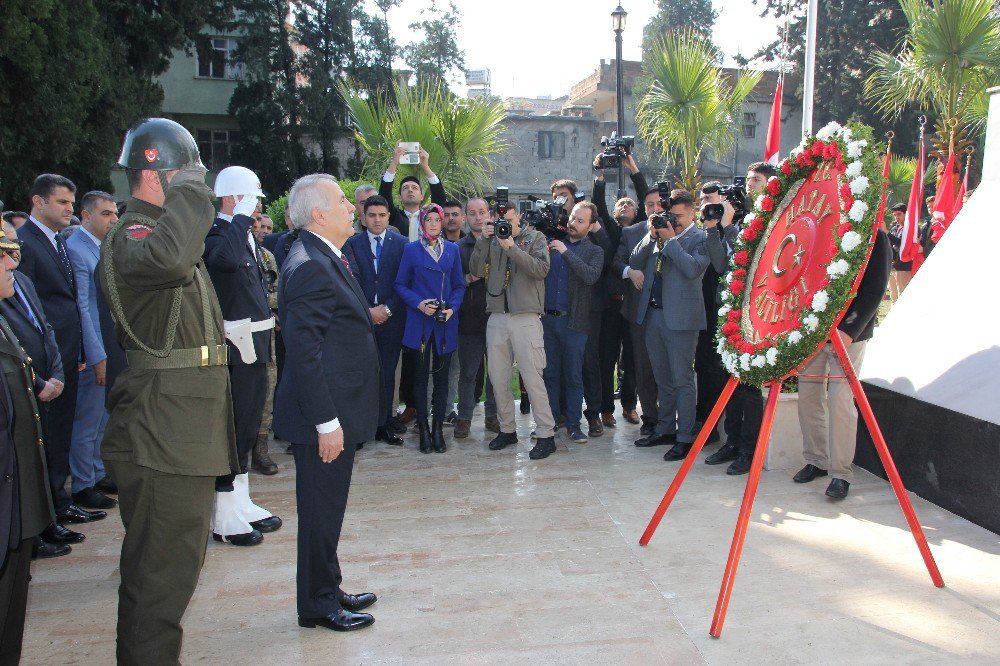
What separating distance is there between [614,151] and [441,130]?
13.7 ft

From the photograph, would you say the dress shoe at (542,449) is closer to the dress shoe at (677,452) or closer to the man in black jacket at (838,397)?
the dress shoe at (677,452)

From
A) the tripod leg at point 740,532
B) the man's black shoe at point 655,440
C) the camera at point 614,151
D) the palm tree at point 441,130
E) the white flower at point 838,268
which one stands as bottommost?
the man's black shoe at point 655,440

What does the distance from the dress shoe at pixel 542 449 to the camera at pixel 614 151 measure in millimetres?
2346

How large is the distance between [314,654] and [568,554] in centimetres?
142

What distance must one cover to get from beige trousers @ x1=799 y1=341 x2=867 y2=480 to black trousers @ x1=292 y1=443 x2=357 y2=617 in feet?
9.11

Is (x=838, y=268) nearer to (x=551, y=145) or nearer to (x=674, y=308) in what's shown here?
(x=674, y=308)

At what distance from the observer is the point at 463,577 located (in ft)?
12.3

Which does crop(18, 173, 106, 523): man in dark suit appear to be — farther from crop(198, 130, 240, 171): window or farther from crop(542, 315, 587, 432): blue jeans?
crop(198, 130, 240, 171): window

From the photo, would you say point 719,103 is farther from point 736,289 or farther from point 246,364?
point 246,364

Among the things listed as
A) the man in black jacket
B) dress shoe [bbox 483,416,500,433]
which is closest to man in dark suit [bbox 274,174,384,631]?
the man in black jacket

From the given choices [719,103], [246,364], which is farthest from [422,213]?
[719,103]

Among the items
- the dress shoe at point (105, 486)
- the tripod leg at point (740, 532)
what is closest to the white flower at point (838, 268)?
the tripod leg at point (740, 532)

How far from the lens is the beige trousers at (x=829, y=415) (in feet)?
15.7

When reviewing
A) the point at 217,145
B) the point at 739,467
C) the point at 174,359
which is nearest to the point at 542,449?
the point at 739,467
